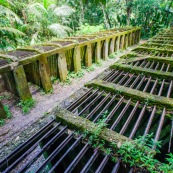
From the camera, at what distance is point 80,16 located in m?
15.7

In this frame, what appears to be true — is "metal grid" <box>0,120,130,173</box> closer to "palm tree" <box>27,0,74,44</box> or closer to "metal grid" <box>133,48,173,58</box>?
"metal grid" <box>133,48,173,58</box>

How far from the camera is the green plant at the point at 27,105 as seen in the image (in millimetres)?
5199

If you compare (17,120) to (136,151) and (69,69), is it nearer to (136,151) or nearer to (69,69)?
(69,69)

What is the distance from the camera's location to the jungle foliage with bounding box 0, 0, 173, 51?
11375 millimetres

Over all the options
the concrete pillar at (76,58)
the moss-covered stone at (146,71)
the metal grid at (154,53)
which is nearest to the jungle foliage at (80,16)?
the concrete pillar at (76,58)

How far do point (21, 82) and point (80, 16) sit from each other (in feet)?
41.8

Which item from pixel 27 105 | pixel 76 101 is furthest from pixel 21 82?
pixel 76 101

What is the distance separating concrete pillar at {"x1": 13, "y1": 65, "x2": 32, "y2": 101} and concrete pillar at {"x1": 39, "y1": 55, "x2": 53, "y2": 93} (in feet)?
2.60

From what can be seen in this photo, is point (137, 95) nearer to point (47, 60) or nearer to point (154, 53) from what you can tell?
point (154, 53)

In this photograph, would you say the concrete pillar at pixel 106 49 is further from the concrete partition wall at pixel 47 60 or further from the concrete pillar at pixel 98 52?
the concrete pillar at pixel 98 52

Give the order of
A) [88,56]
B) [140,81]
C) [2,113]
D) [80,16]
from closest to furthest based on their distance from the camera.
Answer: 1. [140,81]
2. [2,113]
3. [88,56]
4. [80,16]

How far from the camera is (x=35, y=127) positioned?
1.92 meters

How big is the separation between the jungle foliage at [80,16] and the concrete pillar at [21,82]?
568cm

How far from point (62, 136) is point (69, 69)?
244 inches
